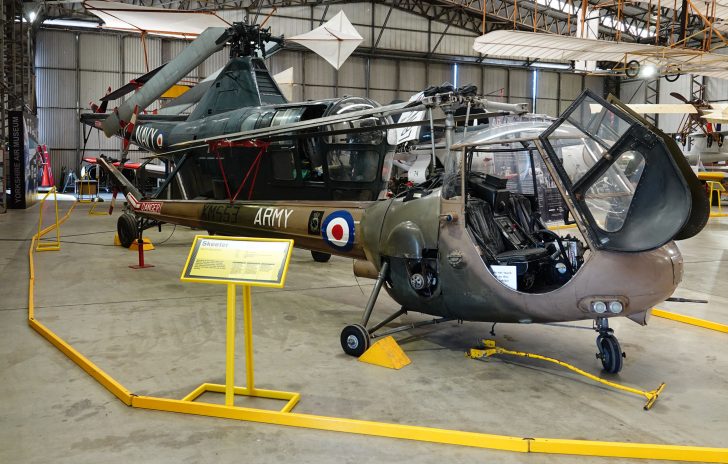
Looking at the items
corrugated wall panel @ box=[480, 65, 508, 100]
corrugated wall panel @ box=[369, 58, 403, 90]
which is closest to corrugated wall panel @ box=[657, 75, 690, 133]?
corrugated wall panel @ box=[480, 65, 508, 100]

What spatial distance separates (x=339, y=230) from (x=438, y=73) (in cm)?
2954

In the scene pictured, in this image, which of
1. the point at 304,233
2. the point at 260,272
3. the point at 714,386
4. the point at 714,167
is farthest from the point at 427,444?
the point at 714,167

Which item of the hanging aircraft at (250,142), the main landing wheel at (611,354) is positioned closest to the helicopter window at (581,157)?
the main landing wheel at (611,354)

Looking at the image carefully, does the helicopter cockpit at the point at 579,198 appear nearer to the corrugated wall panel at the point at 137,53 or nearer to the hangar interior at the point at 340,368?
the hangar interior at the point at 340,368

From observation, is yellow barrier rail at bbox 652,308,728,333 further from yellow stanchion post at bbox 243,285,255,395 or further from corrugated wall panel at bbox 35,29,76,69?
corrugated wall panel at bbox 35,29,76,69

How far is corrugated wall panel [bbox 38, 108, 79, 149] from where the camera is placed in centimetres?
2886

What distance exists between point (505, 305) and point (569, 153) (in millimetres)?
1243

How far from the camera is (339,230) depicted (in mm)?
5457

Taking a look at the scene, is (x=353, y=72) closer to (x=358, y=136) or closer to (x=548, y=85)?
(x=548, y=85)

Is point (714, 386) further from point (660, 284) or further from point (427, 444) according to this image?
point (427, 444)

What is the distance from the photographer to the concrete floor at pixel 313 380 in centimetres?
306

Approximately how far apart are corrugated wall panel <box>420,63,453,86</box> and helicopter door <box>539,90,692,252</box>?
98.6ft

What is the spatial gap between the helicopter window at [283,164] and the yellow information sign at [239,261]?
17.4 ft

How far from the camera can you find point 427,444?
10.1 feet
